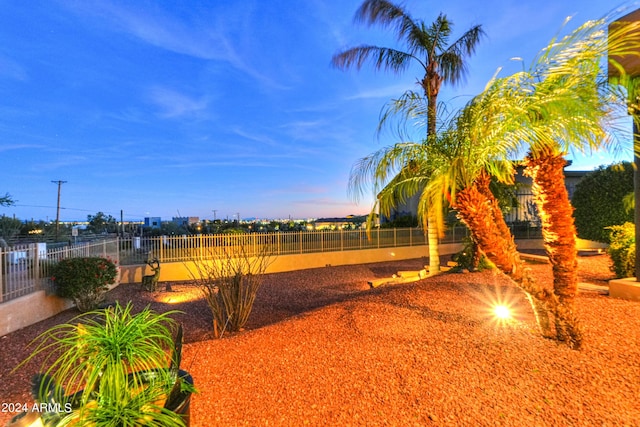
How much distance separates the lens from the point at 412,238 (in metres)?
18.4

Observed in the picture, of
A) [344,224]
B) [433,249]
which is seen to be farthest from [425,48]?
[344,224]

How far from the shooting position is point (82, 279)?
26.5 feet

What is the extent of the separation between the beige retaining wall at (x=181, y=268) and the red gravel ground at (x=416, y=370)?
678 mm

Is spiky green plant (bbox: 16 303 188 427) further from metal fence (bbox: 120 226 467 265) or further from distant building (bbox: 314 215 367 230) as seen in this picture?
distant building (bbox: 314 215 367 230)

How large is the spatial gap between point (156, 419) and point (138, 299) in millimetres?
8393

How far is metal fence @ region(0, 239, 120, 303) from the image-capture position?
21.8ft

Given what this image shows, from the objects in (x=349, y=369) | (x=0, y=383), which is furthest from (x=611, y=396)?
(x=0, y=383)

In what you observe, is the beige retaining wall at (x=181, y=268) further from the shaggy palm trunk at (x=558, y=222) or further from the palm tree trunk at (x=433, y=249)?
the shaggy palm trunk at (x=558, y=222)

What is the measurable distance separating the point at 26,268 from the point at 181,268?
6.30 metres

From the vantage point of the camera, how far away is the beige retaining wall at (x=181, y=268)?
653cm

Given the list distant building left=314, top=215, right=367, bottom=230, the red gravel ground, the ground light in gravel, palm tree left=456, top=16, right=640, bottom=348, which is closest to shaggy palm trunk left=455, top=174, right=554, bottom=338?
palm tree left=456, top=16, right=640, bottom=348

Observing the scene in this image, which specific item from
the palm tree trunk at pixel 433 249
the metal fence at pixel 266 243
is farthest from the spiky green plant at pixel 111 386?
the palm tree trunk at pixel 433 249

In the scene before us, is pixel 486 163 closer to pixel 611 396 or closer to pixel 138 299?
pixel 611 396

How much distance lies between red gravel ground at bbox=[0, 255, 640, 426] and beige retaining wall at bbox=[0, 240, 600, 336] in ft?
2.22
